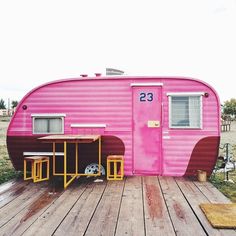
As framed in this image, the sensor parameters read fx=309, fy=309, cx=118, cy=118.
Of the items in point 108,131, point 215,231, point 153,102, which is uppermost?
point 153,102

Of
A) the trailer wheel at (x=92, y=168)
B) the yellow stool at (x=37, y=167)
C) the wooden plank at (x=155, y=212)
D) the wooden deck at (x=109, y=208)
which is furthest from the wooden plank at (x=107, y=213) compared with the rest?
the yellow stool at (x=37, y=167)

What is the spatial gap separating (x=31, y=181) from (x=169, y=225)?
14.4ft

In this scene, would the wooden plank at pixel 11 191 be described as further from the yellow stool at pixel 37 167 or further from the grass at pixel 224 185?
the grass at pixel 224 185

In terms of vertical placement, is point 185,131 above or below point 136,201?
above

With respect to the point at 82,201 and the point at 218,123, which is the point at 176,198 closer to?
the point at 82,201

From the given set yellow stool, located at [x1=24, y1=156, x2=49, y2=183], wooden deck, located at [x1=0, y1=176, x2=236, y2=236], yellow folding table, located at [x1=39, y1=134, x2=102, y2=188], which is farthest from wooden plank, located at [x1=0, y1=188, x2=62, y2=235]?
yellow stool, located at [x1=24, y1=156, x2=49, y2=183]

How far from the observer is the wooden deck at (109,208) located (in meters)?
4.50

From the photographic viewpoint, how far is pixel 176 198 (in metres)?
6.18

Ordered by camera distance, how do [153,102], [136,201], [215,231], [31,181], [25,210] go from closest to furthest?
[215,231] → [25,210] → [136,201] → [31,181] → [153,102]

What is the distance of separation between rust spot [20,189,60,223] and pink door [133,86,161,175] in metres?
2.68

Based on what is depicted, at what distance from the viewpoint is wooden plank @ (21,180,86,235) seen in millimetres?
4466

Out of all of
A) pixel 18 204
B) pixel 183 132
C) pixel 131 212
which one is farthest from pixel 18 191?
pixel 183 132

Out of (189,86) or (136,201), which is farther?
(189,86)

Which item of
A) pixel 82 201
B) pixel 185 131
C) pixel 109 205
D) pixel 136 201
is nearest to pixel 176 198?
pixel 136 201
